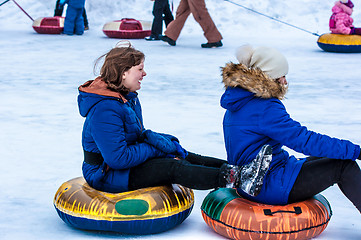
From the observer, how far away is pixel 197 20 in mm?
8570

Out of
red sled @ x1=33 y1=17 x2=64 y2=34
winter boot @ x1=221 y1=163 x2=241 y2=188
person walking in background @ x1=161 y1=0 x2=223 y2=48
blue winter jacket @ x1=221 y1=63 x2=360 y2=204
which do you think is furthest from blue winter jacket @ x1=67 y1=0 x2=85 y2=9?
winter boot @ x1=221 y1=163 x2=241 y2=188

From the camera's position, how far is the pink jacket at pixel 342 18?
8070 millimetres

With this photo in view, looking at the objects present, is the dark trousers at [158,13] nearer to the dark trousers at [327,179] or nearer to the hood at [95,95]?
the hood at [95,95]

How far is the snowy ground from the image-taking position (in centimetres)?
266

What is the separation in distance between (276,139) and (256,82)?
0.74ft

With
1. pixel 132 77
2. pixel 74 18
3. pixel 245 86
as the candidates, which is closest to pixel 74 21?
pixel 74 18

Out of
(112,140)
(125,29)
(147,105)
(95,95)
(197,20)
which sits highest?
(95,95)

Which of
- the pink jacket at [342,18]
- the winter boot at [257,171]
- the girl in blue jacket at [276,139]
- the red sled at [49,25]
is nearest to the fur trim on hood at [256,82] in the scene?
the girl in blue jacket at [276,139]

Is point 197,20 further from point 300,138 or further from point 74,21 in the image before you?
point 300,138

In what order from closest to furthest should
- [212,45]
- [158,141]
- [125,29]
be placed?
[158,141] < [212,45] < [125,29]

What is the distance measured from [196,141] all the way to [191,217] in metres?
1.35

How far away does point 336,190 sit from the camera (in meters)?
3.03

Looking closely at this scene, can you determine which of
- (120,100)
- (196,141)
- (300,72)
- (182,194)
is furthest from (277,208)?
(300,72)

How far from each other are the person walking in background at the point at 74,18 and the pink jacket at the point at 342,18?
13.9ft
